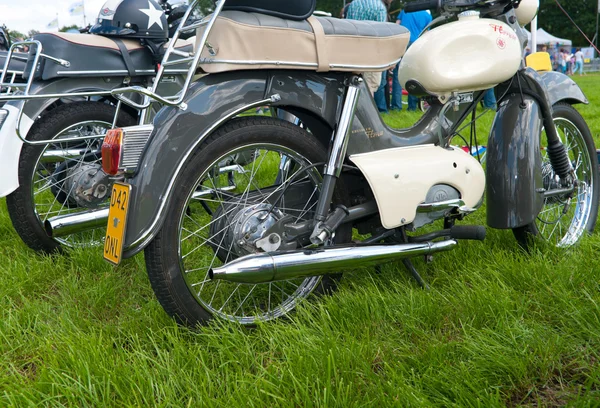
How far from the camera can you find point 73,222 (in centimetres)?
274

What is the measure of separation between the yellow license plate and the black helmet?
1.67 meters

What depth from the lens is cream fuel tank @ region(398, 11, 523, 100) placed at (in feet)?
7.58

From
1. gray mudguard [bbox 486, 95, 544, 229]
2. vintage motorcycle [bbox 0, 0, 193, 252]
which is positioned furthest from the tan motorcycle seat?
vintage motorcycle [bbox 0, 0, 193, 252]

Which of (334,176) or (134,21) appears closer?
(334,176)

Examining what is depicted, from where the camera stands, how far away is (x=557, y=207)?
289cm

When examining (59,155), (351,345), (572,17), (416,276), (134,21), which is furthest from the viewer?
(572,17)

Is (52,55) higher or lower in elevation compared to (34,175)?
higher

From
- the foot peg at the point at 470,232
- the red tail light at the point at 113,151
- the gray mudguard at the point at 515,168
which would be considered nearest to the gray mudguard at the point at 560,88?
the gray mudguard at the point at 515,168

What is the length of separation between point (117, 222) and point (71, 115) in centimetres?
139

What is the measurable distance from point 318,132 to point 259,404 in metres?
1.16

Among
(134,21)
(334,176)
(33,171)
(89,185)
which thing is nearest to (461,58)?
(334,176)

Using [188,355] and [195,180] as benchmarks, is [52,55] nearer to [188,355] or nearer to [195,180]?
[195,180]

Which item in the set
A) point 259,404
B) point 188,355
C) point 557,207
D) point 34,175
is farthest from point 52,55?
point 557,207

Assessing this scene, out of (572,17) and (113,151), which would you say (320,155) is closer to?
(113,151)
